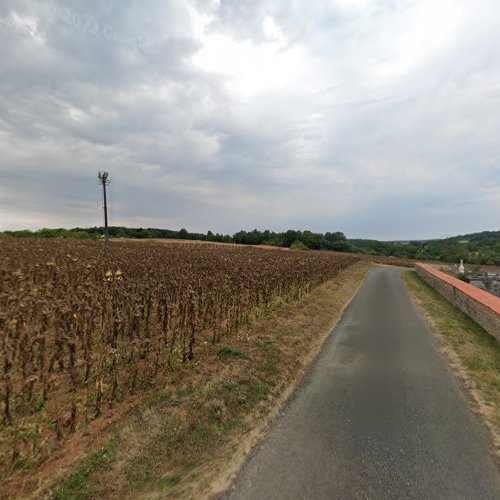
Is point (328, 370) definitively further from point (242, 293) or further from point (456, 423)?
point (242, 293)

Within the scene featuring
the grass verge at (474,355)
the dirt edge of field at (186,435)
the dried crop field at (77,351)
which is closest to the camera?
the dirt edge of field at (186,435)

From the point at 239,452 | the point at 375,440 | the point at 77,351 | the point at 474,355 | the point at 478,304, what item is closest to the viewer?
the point at 239,452

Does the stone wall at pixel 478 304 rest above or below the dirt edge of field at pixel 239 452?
above

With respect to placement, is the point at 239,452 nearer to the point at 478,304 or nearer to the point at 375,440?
the point at 375,440

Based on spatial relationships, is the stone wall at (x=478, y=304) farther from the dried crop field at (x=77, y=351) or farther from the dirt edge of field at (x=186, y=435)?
the dried crop field at (x=77, y=351)

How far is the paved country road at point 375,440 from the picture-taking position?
3125 mm

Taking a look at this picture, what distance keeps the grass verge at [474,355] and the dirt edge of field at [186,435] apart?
10.1ft

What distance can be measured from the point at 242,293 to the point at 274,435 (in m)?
6.47

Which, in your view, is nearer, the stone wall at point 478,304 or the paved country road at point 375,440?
the paved country road at point 375,440

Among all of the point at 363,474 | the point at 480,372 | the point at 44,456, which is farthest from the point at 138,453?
the point at 480,372

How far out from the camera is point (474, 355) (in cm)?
703

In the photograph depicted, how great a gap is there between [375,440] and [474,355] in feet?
16.3

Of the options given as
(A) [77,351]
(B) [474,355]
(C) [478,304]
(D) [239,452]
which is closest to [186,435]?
(D) [239,452]

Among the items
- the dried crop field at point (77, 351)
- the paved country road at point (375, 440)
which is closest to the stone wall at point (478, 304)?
the paved country road at point (375, 440)
